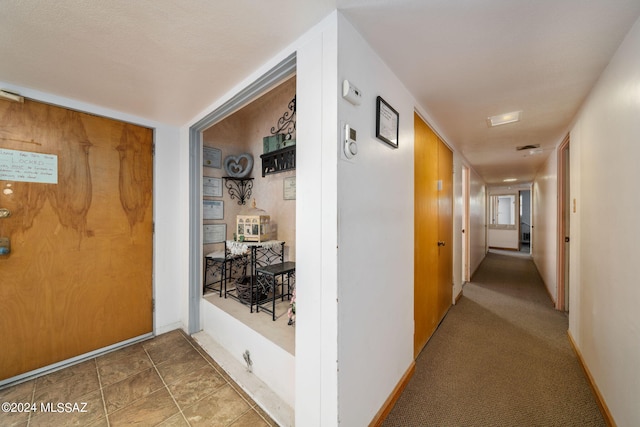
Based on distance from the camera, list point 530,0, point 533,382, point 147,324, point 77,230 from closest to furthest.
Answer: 1. point 530,0
2. point 533,382
3. point 77,230
4. point 147,324

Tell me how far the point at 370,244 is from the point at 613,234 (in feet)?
4.67

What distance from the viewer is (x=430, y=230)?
2189 millimetres

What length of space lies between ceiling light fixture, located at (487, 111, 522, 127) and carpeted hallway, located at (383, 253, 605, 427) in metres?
2.11

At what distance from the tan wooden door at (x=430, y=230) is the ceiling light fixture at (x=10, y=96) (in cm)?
289

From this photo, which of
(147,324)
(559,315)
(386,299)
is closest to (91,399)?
(147,324)

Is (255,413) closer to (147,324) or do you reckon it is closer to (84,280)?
(147,324)

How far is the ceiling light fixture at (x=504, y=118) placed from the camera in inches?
80.7

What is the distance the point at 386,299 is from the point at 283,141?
1.75 meters

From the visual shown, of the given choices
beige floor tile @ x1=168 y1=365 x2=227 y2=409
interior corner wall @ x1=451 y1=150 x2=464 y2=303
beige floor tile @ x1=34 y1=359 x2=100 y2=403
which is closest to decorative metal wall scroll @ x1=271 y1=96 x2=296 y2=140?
beige floor tile @ x1=168 y1=365 x2=227 y2=409

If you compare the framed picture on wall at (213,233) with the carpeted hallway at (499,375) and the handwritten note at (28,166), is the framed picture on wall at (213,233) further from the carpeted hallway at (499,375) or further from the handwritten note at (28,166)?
the carpeted hallway at (499,375)

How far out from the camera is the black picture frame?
4.25 feet

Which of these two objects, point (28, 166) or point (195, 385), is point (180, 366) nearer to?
point (195, 385)

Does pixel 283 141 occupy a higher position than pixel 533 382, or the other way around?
pixel 283 141

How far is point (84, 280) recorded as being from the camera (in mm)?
1883
